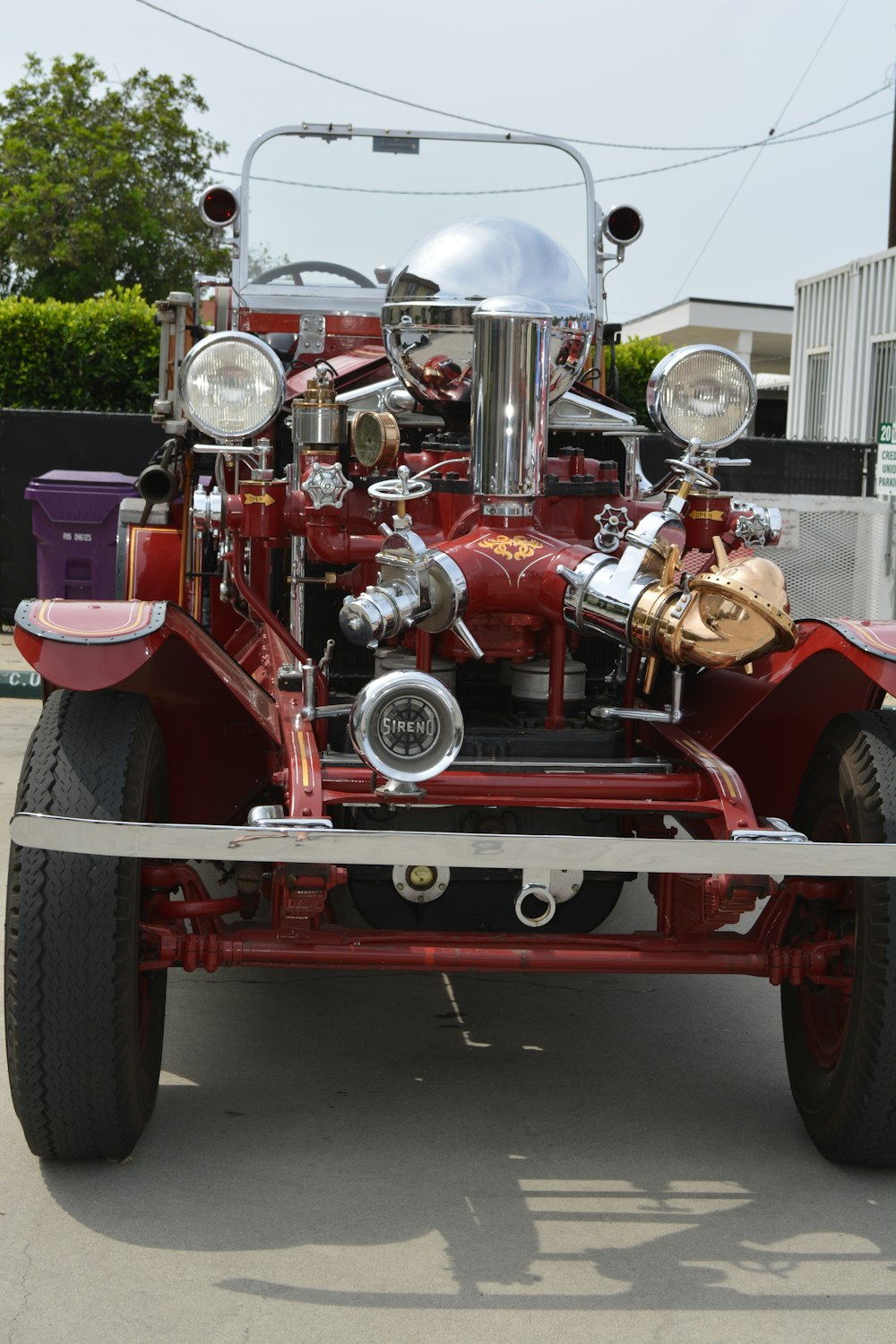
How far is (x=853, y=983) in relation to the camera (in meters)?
3.35

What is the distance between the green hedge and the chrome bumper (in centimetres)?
A: 1130

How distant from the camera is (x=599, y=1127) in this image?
366 centimetres

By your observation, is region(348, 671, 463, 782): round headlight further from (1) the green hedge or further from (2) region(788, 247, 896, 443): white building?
(2) region(788, 247, 896, 443): white building

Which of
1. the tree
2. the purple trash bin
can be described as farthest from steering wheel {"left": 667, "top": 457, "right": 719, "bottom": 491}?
the tree

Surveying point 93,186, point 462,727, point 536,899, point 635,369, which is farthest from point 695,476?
point 93,186

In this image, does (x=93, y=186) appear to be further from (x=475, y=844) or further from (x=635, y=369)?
(x=475, y=844)

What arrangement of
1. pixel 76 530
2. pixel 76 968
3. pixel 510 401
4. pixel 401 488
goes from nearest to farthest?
pixel 76 968, pixel 401 488, pixel 510 401, pixel 76 530

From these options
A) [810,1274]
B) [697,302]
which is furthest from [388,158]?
[697,302]

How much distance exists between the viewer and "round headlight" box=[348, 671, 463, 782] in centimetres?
319

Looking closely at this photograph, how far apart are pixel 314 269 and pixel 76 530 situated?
454 cm

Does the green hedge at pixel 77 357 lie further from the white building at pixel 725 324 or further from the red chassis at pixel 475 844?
the white building at pixel 725 324

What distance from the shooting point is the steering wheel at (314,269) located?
588 cm

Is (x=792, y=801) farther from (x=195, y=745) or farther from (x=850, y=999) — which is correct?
(x=195, y=745)

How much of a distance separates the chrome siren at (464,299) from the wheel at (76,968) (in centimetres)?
141
